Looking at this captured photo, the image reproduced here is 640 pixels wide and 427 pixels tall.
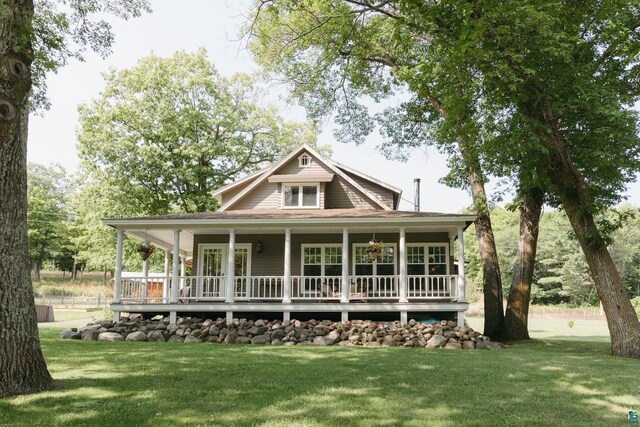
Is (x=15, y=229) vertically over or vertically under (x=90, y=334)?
over

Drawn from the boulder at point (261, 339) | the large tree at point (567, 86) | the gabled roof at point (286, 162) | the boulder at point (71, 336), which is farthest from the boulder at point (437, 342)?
the boulder at point (71, 336)

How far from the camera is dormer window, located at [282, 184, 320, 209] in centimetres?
1797

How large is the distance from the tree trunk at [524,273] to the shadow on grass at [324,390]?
5.07m

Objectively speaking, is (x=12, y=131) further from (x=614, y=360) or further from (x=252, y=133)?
(x=252, y=133)

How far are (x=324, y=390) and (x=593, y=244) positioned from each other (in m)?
7.90

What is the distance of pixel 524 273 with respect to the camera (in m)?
15.2

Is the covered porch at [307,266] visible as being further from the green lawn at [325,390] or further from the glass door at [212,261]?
the green lawn at [325,390]

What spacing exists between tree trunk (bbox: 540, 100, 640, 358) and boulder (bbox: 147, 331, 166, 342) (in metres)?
10.5

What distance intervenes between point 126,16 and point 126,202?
727 inches

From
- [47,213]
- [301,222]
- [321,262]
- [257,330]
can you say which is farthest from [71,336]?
[47,213]

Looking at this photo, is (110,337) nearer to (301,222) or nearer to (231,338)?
(231,338)

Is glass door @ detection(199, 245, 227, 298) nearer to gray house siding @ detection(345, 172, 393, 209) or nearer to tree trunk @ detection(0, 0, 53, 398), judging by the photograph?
gray house siding @ detection(345, 172, 393, 209)

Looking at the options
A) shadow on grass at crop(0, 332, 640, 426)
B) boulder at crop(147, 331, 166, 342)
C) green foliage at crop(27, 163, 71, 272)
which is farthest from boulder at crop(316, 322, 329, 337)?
green foliage at crop(27, 163, 71, 272)

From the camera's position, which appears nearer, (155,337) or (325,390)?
(325,390)
